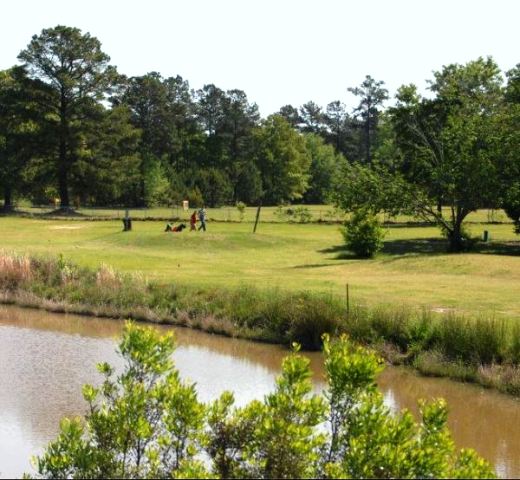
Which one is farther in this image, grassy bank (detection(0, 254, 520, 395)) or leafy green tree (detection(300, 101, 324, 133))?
leafy green tree (detection(300, 101, 324, 133))

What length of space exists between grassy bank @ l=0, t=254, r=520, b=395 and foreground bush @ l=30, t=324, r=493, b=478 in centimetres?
1021

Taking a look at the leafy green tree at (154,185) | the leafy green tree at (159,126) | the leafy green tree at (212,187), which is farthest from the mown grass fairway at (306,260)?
the leafy green tree at (159,126)

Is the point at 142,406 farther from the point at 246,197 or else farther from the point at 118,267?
the point at 246,197

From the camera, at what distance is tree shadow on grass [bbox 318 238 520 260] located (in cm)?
4559

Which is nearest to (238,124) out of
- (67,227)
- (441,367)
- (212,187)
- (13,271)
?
(212,187)

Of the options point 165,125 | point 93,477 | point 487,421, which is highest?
point 165,125

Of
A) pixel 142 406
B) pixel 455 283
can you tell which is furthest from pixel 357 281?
pixel 142 406

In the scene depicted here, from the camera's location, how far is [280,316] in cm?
2528

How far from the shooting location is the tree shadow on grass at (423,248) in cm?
4559

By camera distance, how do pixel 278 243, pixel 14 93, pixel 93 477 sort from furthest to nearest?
pixel 14 93 < pixel 278 243 < pixel 93 477

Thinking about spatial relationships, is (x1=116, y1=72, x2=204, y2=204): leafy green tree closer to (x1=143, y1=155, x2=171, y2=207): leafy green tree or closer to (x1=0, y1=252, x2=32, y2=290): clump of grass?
(x1=143, y1=155, x2=171, y2=207): leafy green tree

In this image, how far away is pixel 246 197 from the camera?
109 meters

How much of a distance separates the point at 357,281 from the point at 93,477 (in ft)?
77.9

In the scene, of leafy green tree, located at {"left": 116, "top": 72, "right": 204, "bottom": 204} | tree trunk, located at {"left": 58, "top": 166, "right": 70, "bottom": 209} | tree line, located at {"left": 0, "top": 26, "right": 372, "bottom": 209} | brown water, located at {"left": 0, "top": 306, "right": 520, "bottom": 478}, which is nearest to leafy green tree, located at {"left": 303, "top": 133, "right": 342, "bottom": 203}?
tree line, located at {"left": 0, "top": 26, "right": 372, "bottom": 209}
